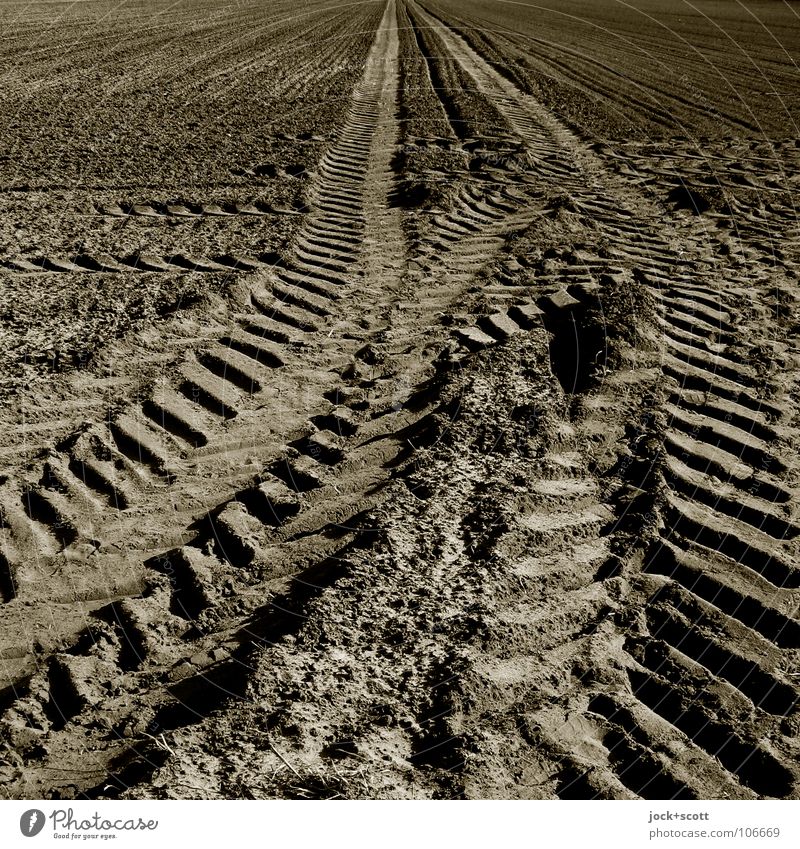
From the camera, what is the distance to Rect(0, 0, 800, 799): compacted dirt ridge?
2.95 metres

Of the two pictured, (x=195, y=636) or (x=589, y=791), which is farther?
(x=195, y=636)

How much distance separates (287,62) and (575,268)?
1250cm

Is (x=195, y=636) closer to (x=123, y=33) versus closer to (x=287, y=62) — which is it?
(x=287, y=62)

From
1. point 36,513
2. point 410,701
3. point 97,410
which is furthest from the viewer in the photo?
point 97,410

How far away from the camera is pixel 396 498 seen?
4020 mm

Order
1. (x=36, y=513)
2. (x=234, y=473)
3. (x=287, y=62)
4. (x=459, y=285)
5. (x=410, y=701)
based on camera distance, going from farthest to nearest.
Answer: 1. (x=287, y=62)
2. (x=459, y=285)
3. (x=234, y=473)
4. (x=36, y=513)
5. (x=410, y=701)

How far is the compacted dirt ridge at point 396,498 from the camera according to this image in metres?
2.95

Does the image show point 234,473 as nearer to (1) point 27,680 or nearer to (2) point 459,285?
(1) point 27,680

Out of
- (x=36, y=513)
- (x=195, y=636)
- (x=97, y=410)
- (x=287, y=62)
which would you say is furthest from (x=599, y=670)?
(x=287, y=62)

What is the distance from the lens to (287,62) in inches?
664

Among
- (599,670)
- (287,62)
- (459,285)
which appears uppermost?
(287,62)

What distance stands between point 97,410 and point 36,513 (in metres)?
0.90

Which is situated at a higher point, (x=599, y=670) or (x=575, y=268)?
(x=575, y=268)

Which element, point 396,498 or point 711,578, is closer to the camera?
point 711,578
